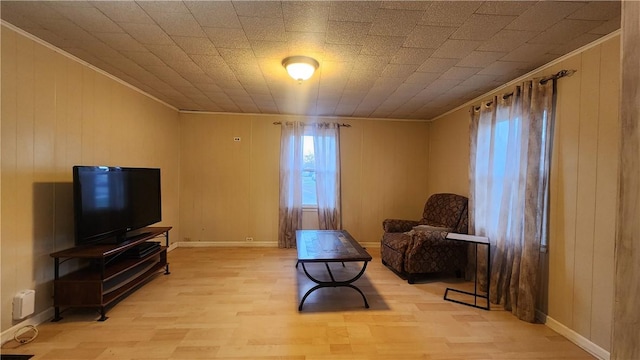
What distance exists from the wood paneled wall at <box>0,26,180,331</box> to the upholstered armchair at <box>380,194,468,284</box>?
3.59m

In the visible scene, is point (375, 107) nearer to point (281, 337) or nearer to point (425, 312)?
point (425, 312)

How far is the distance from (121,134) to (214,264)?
209cm

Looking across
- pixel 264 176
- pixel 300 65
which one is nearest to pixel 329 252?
pixel 300 65

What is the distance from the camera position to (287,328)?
7.36 feet

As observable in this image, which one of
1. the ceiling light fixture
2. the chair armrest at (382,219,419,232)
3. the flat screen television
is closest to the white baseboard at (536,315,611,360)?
the chair armrest at (382,219,419,232)

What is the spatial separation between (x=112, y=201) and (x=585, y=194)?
4307 millimetres

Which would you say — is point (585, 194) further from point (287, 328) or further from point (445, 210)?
point (287, 328)

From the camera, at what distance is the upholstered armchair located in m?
3.24

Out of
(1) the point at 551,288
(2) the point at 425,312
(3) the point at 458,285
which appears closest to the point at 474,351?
(2) the point at 425,312

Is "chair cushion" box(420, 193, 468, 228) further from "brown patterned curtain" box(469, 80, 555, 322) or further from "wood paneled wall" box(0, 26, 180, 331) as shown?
"wood paneled wall" box(0, 26, 180, 331)

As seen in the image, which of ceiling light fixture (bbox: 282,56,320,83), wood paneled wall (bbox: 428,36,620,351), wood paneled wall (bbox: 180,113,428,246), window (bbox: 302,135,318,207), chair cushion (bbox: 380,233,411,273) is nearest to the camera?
wood paneled wall (bbox: 428,36,620,351)

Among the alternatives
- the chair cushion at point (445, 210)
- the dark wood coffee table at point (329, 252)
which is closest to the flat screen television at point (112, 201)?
the dark wood coffee table at point (329, 252)

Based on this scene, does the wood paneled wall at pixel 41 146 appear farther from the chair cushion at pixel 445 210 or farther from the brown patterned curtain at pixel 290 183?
the chair cushion at pixel 445 210

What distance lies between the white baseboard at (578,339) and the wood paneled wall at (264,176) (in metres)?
2.73
